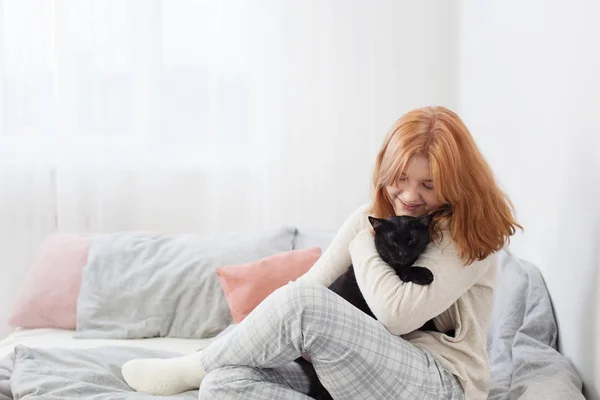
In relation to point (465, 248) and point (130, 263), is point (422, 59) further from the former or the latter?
point (465, 248)

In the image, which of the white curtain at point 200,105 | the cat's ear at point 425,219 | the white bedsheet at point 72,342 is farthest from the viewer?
the white curtain at point 200,105

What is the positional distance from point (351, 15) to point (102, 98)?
1030 millimetres

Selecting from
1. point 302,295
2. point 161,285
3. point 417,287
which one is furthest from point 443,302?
point 161,285

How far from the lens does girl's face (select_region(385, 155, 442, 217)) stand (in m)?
1.68

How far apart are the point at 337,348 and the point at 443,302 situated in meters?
0.24

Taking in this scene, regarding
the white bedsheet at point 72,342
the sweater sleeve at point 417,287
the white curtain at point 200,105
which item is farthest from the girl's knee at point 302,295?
the white curtain at point 200,105

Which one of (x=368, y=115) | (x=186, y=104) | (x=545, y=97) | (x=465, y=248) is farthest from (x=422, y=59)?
(x=465, y=248)

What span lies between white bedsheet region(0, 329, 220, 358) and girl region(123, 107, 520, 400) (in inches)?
27.1

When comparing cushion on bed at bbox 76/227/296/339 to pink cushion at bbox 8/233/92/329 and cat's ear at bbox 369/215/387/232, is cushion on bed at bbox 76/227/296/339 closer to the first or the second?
pink cushion at bbox 8/233/92/329

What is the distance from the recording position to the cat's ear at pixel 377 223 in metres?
1.68

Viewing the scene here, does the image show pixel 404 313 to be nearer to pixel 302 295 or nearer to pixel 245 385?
pixel 302 295

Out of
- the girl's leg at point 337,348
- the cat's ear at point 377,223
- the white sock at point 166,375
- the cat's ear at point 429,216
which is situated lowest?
the white sock at point 166,375

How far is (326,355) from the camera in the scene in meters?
1.57

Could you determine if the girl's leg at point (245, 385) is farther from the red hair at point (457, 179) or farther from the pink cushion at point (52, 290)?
the pink cushion at point (52, 290)
